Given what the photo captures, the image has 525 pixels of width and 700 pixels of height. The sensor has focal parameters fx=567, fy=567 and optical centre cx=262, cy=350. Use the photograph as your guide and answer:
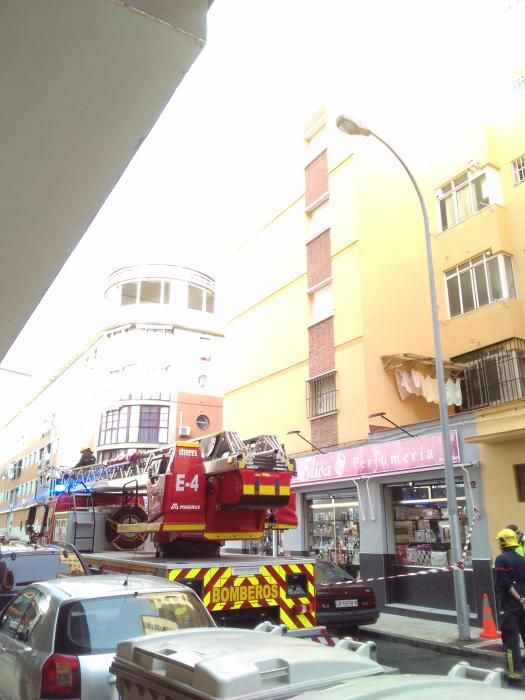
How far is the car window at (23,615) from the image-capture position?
5.04 metres

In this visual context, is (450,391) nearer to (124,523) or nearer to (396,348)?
(396,348)

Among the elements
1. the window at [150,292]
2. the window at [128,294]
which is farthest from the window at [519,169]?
the window at [128,294]

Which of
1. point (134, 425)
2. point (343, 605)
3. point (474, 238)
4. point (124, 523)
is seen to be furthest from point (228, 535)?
point (134, 425)

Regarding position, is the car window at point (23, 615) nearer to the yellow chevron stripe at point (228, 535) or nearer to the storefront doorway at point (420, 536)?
the yellow chevron stripe at point (228, 535)

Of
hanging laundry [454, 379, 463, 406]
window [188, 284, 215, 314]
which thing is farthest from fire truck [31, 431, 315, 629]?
window [188, 284, 215, 314]

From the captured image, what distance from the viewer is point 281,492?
27.8 feet

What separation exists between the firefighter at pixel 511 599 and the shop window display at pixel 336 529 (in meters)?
7.96

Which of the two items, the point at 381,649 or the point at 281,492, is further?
the point at 381,649

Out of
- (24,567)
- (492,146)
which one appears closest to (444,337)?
(492,146)

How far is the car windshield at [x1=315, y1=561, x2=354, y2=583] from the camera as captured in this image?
11531mm

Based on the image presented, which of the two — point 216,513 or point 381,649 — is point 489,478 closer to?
point 381,649

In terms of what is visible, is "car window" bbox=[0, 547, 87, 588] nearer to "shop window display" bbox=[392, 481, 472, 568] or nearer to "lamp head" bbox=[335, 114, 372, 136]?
"shop window display" bbox=[392, 481, 472, 568]

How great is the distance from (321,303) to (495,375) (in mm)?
5831

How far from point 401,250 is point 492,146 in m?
4.33
